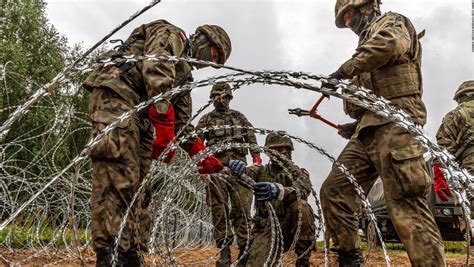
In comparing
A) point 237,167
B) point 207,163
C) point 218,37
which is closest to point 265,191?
point 237,167

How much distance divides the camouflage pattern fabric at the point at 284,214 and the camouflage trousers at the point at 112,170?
1.81 metres

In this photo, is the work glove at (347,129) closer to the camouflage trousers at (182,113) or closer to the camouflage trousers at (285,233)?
the camouflage trousers at (285,233)

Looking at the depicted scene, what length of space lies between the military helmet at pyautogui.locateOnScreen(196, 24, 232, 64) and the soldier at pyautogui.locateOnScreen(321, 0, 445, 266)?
2.80 feet

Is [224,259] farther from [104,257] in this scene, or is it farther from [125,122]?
[125,122]

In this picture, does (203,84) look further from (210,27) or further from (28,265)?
(28,265)

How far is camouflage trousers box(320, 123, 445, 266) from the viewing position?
10.2 ft

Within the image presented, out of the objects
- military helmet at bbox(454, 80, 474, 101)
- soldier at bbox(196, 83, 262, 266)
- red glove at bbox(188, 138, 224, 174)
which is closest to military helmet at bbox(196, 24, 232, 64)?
red glove at bbox(188, 138, 224, 174)

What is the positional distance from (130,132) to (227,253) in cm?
290

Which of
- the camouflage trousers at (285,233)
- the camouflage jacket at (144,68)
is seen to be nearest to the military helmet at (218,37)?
the camouflage jacket at (144,68)

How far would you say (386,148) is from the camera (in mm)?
3293

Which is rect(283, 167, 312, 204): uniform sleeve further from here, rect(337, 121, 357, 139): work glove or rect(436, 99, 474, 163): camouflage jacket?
rect(436, 99, 474, 163): camouflage jacket

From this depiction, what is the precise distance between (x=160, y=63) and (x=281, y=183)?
241 centimetres

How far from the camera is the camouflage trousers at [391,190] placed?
3115mm

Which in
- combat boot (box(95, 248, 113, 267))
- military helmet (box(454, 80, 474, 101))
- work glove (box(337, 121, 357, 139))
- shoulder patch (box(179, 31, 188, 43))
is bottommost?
combat boot (box(95, 248, 113, 267))
